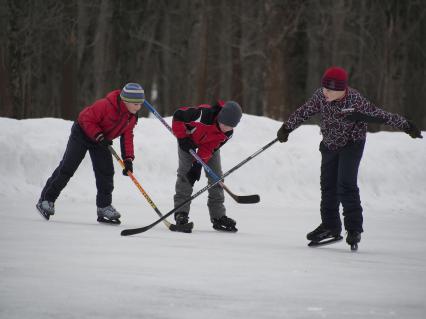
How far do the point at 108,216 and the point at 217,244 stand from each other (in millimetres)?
1484

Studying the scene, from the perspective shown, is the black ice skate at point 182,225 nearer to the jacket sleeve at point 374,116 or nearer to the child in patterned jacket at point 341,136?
the child in patterned jacket at point 341,136

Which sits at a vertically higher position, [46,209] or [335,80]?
[335,80]

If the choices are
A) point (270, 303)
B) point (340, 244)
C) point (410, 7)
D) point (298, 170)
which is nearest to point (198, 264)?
point (270, 303)

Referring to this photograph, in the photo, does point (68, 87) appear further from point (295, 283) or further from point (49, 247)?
point (295, 283)

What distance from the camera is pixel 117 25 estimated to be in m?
17.5

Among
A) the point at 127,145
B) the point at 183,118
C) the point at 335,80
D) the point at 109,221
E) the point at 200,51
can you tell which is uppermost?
the point at 335,80

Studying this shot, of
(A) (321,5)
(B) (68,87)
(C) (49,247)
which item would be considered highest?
(C) (49,247)

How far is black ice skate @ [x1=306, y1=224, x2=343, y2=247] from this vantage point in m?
5.84

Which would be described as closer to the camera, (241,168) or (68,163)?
(68,163)

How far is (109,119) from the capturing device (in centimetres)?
665

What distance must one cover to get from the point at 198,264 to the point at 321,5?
60.7 ft

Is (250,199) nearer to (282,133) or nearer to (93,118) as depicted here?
(282,133)

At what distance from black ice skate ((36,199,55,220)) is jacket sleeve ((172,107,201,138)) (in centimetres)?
138

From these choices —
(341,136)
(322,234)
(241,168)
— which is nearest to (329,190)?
(322,234)
